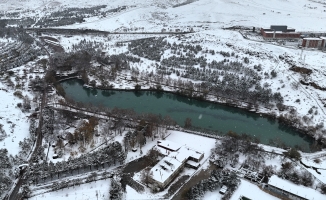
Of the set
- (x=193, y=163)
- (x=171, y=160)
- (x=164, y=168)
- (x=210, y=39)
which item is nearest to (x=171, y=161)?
(x=171, y=160)

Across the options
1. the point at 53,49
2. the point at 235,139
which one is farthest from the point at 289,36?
the point at 53,49

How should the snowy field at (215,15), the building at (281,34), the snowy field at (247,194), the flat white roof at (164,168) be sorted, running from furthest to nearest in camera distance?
the snowy field at (215,15) → the building at (281,34) → the flat white roof at (164,168) → the snowy field at (247,194)

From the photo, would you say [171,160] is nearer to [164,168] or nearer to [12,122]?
[164,168]

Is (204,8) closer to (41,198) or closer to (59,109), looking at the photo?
Result: (59,109)

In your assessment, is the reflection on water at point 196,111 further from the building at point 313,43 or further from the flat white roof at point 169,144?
the building at point 313,43

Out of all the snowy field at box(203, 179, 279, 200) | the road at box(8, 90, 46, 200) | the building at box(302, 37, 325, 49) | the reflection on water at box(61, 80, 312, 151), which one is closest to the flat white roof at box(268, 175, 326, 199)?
the snowy field at box(203, 179, 279, 200)

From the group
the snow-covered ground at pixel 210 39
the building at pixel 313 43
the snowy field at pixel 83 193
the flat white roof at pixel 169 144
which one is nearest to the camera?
the snowy field at pixel 83 193

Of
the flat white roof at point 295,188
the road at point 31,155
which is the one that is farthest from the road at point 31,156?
the flat white roof at point 295,188
